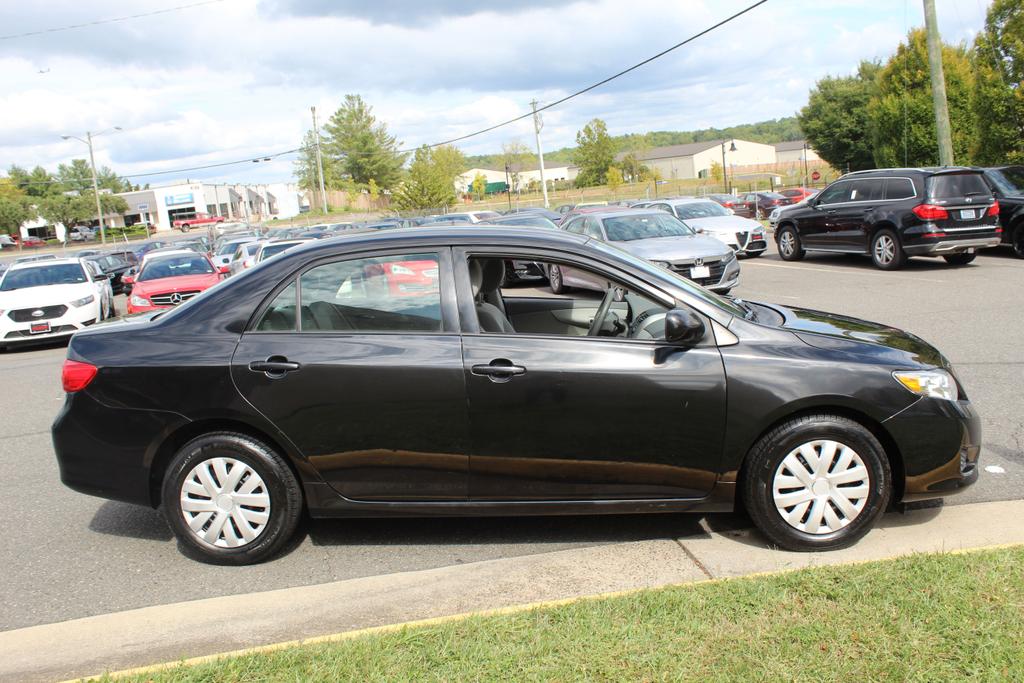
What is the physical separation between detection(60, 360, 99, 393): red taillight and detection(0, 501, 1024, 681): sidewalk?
1224 mm

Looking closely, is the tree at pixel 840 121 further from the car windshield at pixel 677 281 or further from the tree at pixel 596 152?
the car windshield at pixel 677 281

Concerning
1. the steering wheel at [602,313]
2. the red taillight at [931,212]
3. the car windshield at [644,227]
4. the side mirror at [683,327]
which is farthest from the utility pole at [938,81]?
the side mirror at [683,327]

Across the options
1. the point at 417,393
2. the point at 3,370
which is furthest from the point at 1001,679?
the point at 3,370

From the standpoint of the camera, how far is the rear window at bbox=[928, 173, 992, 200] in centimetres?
1513

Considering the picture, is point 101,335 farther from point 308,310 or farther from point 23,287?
point 23,287

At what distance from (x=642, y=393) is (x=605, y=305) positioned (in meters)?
1.16

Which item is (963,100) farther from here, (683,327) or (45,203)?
(45,203)

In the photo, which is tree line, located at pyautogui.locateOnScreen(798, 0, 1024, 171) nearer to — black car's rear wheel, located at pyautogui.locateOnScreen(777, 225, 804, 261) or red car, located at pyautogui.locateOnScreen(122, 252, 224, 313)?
black car's rear wheel, located at pyautogui.locateOnScreen(777, 225, 804, 261)

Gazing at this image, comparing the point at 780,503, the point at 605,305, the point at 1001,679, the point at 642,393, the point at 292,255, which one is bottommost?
the point at 1001,679

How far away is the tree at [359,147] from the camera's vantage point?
95.2 meters

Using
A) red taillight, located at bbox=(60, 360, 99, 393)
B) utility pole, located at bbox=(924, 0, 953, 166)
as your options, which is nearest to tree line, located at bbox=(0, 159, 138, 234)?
utility pole, located at bbox=(924, 0, 953, 166)

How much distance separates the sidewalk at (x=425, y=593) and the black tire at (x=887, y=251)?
12.4m

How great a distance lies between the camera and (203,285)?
53.3 ft

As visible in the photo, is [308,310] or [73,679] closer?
[73,679]
